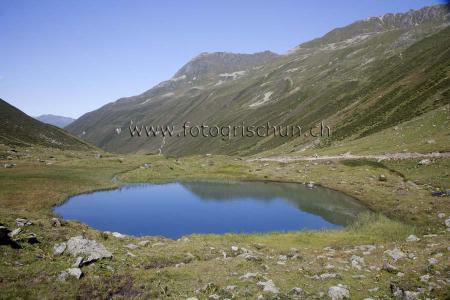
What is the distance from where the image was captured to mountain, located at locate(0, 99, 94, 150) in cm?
14675

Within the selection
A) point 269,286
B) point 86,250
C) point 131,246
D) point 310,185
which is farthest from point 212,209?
point 269,286

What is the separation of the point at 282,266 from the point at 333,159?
66668 mm

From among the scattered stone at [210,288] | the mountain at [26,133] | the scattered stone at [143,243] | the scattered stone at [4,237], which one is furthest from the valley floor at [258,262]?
the mountain at [26,133]

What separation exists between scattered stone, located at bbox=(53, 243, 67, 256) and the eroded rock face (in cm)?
27

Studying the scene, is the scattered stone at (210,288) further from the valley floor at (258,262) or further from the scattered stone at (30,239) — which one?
the scattered stone at (30,239)

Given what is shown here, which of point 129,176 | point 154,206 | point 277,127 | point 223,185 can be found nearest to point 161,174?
point 129,176

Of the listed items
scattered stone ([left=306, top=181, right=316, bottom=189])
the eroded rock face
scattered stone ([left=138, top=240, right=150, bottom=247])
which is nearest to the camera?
the eroded rock face

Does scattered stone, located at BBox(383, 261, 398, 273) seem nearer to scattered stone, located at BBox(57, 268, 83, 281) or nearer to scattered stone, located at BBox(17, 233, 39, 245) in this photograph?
scattered stone, located at BBox(57, 268, 83, 281)

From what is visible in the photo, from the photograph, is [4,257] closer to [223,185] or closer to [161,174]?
[223,185]

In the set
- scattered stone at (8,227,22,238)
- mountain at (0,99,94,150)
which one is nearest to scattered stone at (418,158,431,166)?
scattered stone at (8,227,22,238)

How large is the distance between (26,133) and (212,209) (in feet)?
445

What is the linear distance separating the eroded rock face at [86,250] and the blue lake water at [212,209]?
19.0 m

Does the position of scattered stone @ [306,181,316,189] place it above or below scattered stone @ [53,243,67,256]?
below

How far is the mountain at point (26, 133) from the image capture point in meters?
147
